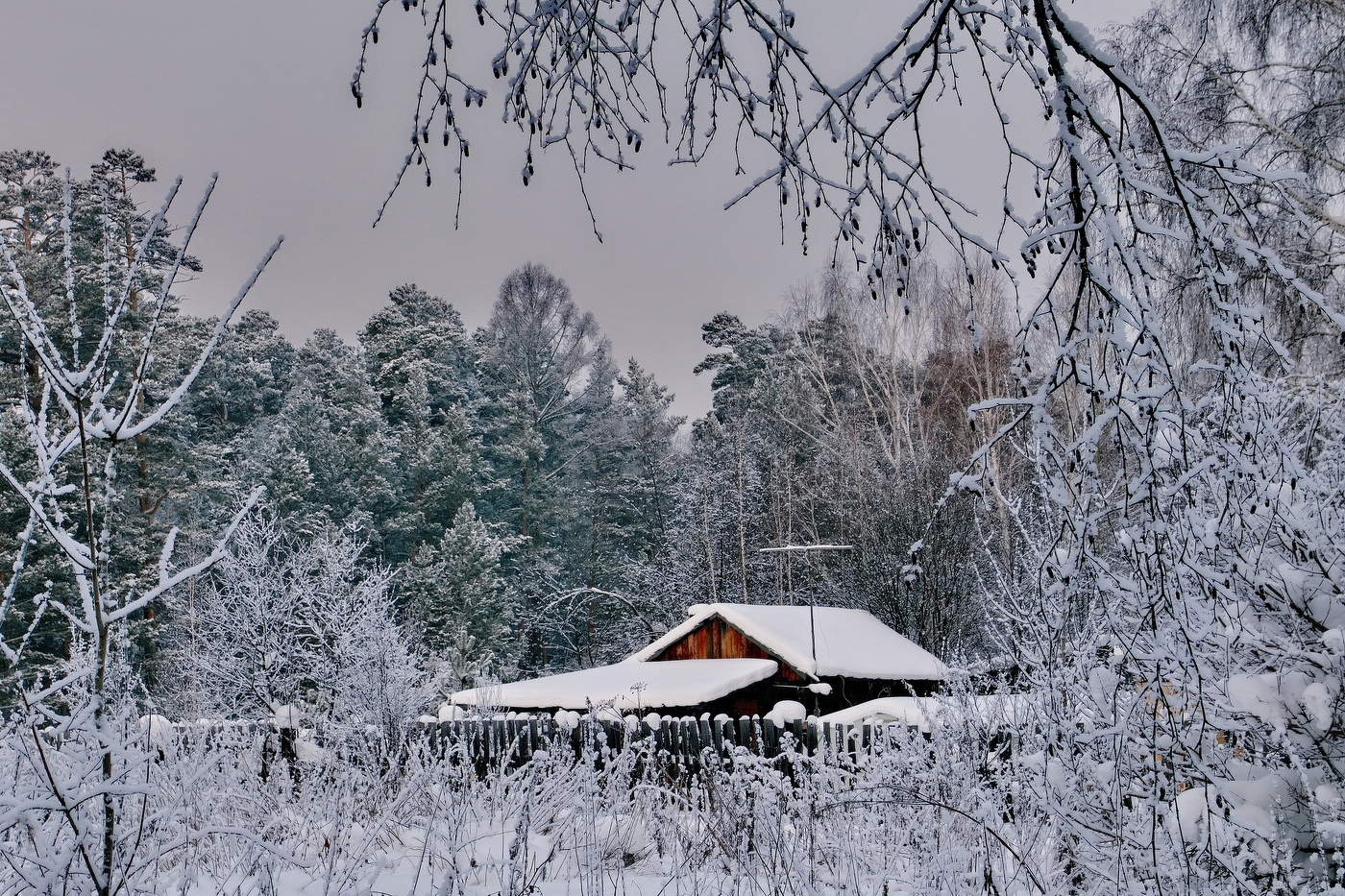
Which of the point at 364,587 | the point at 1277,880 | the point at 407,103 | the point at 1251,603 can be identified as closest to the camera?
the point at 407,103

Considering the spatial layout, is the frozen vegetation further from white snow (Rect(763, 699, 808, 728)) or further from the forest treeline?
the forest treeline

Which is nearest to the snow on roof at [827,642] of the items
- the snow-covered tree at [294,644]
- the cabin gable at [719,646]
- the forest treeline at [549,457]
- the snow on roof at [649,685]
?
the cabin gable at [719,646]

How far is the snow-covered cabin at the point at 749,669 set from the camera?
13758 mm

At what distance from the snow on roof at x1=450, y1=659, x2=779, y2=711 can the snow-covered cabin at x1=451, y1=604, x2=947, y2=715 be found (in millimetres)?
16

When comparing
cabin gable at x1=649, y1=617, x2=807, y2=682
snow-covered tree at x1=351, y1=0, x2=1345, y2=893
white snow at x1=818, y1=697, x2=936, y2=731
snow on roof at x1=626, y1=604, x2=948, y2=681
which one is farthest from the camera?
cabin gable at x1=649, y1=617, x2=807, y2=682

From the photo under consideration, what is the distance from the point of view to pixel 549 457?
32719mm

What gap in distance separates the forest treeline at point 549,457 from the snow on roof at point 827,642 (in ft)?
5.28

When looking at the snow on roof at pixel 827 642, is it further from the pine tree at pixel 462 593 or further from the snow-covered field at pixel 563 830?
the pine tree at pixel 462 593

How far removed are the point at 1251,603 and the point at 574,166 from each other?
2.48 m

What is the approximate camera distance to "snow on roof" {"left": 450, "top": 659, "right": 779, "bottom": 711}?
13.1 meters

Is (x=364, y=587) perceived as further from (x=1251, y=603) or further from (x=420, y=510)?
(x=1251, y=603)

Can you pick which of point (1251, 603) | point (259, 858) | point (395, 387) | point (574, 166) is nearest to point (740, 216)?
point (574, 166)

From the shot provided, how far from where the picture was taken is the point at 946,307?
24.1 metres

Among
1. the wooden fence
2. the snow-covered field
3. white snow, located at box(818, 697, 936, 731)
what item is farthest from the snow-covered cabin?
the snow-covered field
